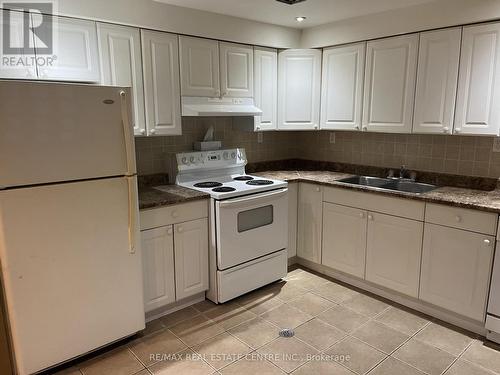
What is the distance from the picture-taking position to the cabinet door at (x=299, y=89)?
3.58m

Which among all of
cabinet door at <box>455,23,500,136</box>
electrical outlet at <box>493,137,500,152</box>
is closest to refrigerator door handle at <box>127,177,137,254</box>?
cabinet door at <box>455,23,500,136</box>

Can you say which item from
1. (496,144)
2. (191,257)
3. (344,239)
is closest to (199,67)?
(191,257)

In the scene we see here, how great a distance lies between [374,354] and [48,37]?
292cm

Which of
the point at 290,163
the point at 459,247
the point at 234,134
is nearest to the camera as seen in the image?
the point at 459,247

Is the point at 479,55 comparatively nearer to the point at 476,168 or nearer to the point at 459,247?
the point at 476,168

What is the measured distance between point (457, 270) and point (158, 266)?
2142 millimetres

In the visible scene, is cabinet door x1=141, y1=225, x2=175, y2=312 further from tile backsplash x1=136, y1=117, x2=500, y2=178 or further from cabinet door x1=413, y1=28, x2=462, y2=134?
cabinet door x1=413, y1=28, x2=462, y2=134

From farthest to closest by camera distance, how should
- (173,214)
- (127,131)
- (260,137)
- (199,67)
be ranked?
(260,137)
(199,67)
(173,214)
(127,131)

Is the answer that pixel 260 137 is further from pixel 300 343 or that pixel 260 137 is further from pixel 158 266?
pixel 300 343

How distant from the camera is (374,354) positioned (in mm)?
2326

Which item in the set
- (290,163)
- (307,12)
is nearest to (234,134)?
(290,163)

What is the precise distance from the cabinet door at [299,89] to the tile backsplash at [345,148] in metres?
0.42

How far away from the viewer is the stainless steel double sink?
3.19m

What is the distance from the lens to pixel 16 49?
2160 millimetres
